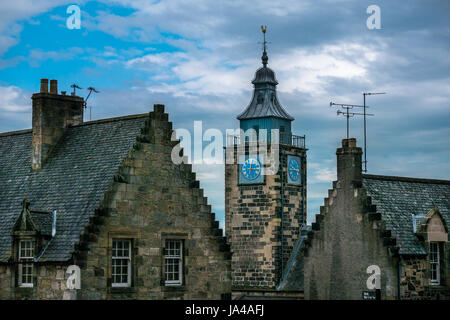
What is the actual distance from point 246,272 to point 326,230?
17833 millimetres

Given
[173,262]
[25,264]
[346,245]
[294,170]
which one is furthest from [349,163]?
[294,170]

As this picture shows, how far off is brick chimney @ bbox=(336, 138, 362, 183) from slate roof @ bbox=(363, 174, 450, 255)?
0.89 metres

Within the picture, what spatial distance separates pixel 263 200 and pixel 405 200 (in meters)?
17.2

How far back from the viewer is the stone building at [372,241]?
37.4 meters

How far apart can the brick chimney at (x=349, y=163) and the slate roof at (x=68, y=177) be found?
10.4 metres

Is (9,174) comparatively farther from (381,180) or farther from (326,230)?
(381,180)

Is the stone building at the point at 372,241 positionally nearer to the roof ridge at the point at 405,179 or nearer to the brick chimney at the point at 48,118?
the roof ridge at the point at 405,179

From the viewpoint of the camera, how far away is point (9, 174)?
3669 centimetres

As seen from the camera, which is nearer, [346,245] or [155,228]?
[155,228]

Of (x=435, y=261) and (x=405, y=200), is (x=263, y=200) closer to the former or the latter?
(x=405, y=200)

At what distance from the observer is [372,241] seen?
3775 cm

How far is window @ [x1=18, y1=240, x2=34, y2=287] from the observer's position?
1240 inches

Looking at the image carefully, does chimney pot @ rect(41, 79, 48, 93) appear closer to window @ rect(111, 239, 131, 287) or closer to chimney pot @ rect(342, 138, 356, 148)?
window @ rect(111, 239, 131, 287)
